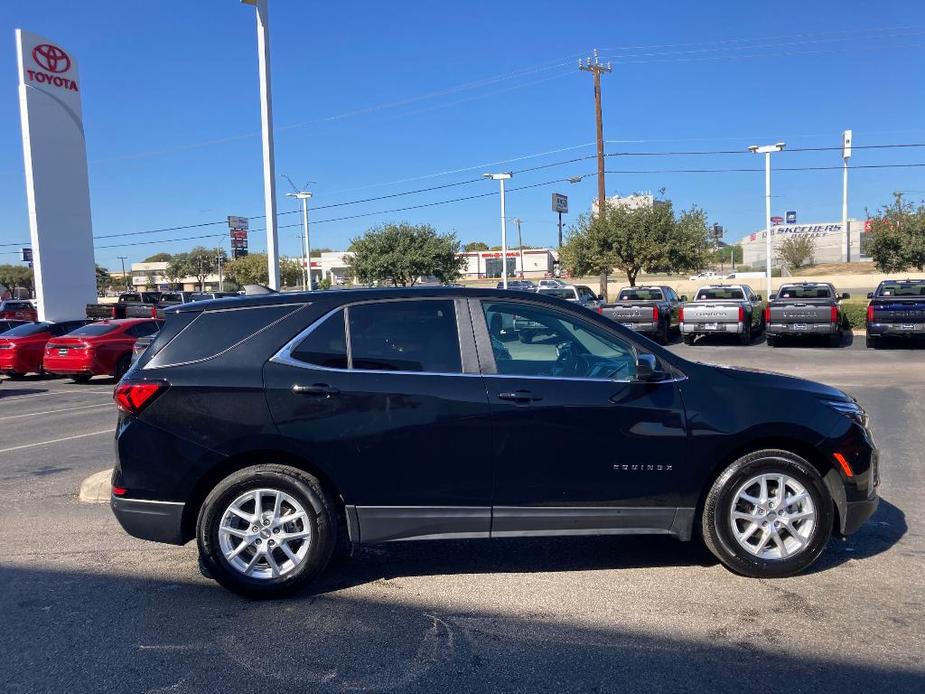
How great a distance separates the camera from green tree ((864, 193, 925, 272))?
34.4 meters

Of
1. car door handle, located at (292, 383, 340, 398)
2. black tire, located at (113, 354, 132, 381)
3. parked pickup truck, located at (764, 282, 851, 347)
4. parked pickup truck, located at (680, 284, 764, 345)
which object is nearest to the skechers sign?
black tire, located at (113, 354, 132, 381)

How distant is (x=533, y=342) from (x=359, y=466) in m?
1.41

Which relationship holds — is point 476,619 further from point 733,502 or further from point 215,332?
Answer: point 215,332

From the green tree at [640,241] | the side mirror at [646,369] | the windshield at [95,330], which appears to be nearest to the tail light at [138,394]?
the side mirror at [646,369]

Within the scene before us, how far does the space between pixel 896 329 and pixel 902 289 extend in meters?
2.18

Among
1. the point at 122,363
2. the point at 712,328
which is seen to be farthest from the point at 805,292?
the point at 122,363

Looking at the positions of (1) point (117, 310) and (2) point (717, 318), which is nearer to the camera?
(2) point (717, 318)

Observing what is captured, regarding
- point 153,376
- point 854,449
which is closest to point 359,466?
point 153,376

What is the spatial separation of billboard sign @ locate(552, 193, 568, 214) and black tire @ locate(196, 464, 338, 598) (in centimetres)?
5373

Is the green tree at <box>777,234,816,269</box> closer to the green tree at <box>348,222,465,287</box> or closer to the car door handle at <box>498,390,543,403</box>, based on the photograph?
the green tree at <box>348,222,465,287</box>

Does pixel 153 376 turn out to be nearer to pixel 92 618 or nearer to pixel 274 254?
pixel 92 618

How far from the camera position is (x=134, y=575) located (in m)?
5.07

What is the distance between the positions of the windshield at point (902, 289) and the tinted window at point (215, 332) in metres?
20.1

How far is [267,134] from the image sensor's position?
1260cm
